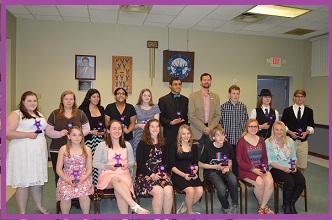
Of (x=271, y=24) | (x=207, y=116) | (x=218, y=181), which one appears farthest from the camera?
(x=271, y=24)

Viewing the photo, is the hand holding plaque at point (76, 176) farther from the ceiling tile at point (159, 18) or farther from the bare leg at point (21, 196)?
the ceiling tile at point (159, 18)

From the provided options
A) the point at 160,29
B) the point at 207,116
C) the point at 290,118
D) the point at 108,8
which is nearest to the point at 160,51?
the point at 160,29

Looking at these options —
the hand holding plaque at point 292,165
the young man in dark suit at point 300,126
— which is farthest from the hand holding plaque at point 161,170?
Result: the young man in dark suit at point 300,126

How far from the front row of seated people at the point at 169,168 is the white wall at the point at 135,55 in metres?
2.92

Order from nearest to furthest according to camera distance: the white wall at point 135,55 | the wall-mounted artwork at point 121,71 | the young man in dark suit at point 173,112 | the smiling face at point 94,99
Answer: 1. the smiling face at point 94,99
2. the young man in dark suit at point 173,112
3. the white wall at point 135,55
4. the wall-mounted artwork at point 121,71

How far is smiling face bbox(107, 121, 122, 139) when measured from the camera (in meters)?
2.97

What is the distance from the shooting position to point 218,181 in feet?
10.2

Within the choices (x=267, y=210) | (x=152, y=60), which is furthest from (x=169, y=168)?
(x=152, y=60)

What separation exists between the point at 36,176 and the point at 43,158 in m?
0.19

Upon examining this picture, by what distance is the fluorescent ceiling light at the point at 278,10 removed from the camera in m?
4.71

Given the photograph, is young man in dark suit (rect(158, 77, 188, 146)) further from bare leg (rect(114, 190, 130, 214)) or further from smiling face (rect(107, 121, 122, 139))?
bare leg (rect(114, 190, 130, 214))

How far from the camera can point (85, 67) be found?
562 centimetres

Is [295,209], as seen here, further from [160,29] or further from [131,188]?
[160,29]

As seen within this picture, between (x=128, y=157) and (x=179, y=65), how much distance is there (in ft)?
11.1
